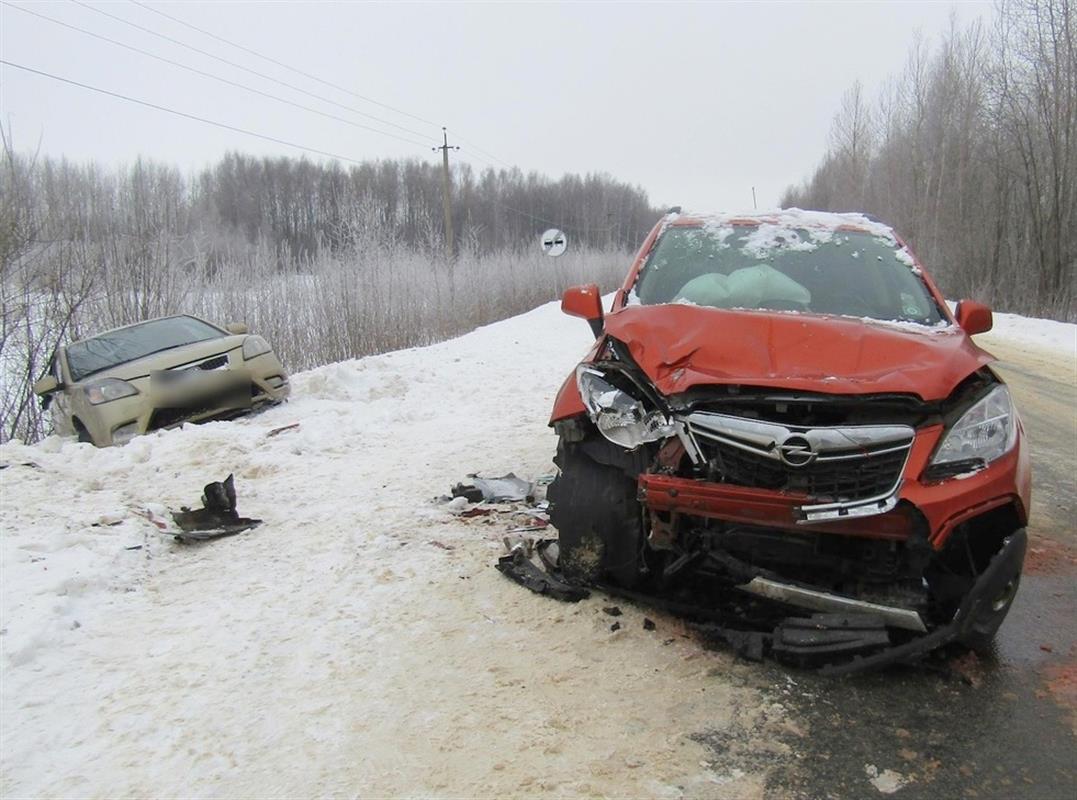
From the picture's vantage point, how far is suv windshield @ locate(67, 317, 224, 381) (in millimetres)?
9062

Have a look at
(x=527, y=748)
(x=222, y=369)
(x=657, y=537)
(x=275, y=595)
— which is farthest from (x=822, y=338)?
(x=222, y=369)

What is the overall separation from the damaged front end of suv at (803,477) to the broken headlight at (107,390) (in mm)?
6655

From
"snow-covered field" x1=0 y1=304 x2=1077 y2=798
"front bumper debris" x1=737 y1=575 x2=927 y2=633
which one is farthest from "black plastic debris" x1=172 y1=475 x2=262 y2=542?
"front bumper debris" x1=737 y1=575 x2=927 y2=633

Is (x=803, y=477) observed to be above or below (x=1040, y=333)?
above

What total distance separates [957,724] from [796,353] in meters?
1.49

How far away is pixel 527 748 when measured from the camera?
2.56m

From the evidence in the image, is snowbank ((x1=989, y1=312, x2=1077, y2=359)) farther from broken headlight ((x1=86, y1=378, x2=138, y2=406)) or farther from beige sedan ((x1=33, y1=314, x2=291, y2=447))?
broken headlight ((x1=86, y1=378, x2=138, y2=406))

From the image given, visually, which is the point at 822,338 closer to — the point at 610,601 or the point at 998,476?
the point at 998,476

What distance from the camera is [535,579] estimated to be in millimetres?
3797

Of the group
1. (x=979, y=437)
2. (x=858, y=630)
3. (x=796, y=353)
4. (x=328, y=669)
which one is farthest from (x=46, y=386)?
(x=979, y=437)

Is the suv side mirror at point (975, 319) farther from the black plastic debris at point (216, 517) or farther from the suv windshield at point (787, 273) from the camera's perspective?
the black plastic debris at point (216, 517)

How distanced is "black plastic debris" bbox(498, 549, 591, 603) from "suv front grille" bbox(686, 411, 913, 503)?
1.22m

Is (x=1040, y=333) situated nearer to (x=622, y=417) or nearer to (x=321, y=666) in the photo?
(x=622, y=417)

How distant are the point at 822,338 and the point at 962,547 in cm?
99
